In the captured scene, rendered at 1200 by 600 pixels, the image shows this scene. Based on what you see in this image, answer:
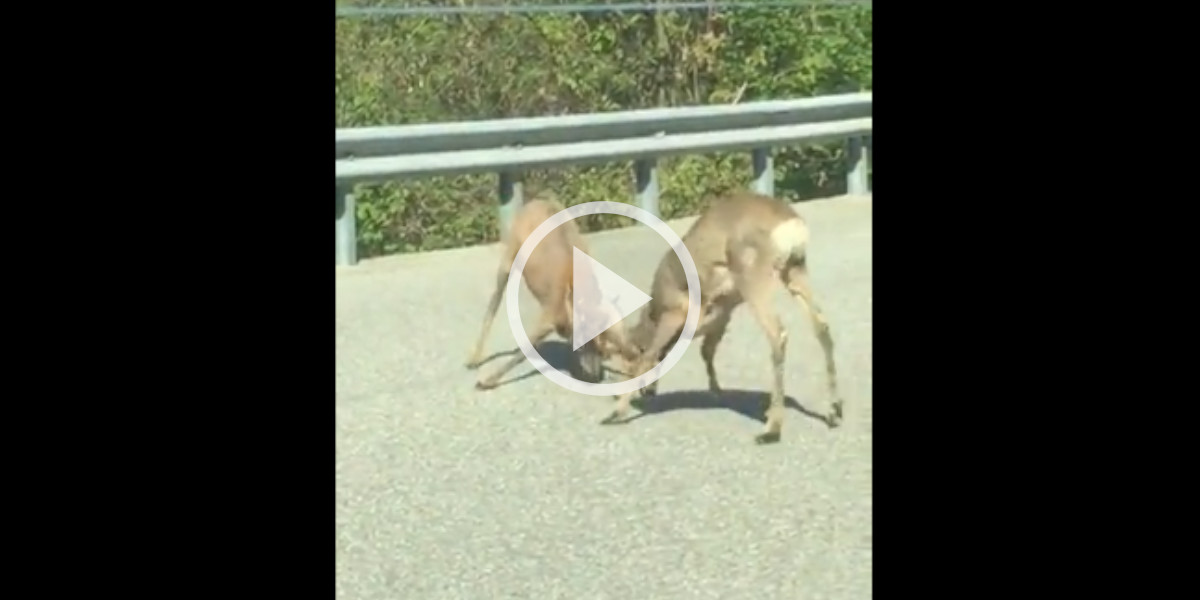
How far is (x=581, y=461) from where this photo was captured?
151 inches

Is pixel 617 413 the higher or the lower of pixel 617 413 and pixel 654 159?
the lower

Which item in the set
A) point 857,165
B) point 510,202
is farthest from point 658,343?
point 857,165

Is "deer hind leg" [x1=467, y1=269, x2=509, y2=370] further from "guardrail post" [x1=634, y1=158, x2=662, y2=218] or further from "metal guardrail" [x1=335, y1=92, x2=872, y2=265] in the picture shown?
"guardrail post" [x1=634, y1=158, x2=662, y2=218]

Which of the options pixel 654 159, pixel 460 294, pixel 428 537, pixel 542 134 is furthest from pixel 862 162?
pixel 428 537

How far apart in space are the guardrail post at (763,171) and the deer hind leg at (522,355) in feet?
2.02

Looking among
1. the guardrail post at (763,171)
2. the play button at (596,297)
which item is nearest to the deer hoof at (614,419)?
the play button at (596,297)

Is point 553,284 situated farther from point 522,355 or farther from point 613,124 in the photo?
point 613,124

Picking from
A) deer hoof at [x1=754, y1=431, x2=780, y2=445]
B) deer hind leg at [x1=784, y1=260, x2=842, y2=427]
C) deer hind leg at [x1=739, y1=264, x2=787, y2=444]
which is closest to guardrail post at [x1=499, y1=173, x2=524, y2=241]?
deer hind leg at [x1=739, y1=264, x2=787, y2=444]

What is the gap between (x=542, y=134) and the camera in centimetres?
360

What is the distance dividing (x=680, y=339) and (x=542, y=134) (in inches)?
22.9

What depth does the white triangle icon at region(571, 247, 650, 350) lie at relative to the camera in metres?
3.53

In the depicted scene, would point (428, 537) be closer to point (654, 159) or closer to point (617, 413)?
point (617, 413)

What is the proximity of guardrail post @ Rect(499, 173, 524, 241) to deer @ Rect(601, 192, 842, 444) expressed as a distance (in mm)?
350

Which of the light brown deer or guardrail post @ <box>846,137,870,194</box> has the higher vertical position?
guardrail post @ <box>846,137,870,194</box>
